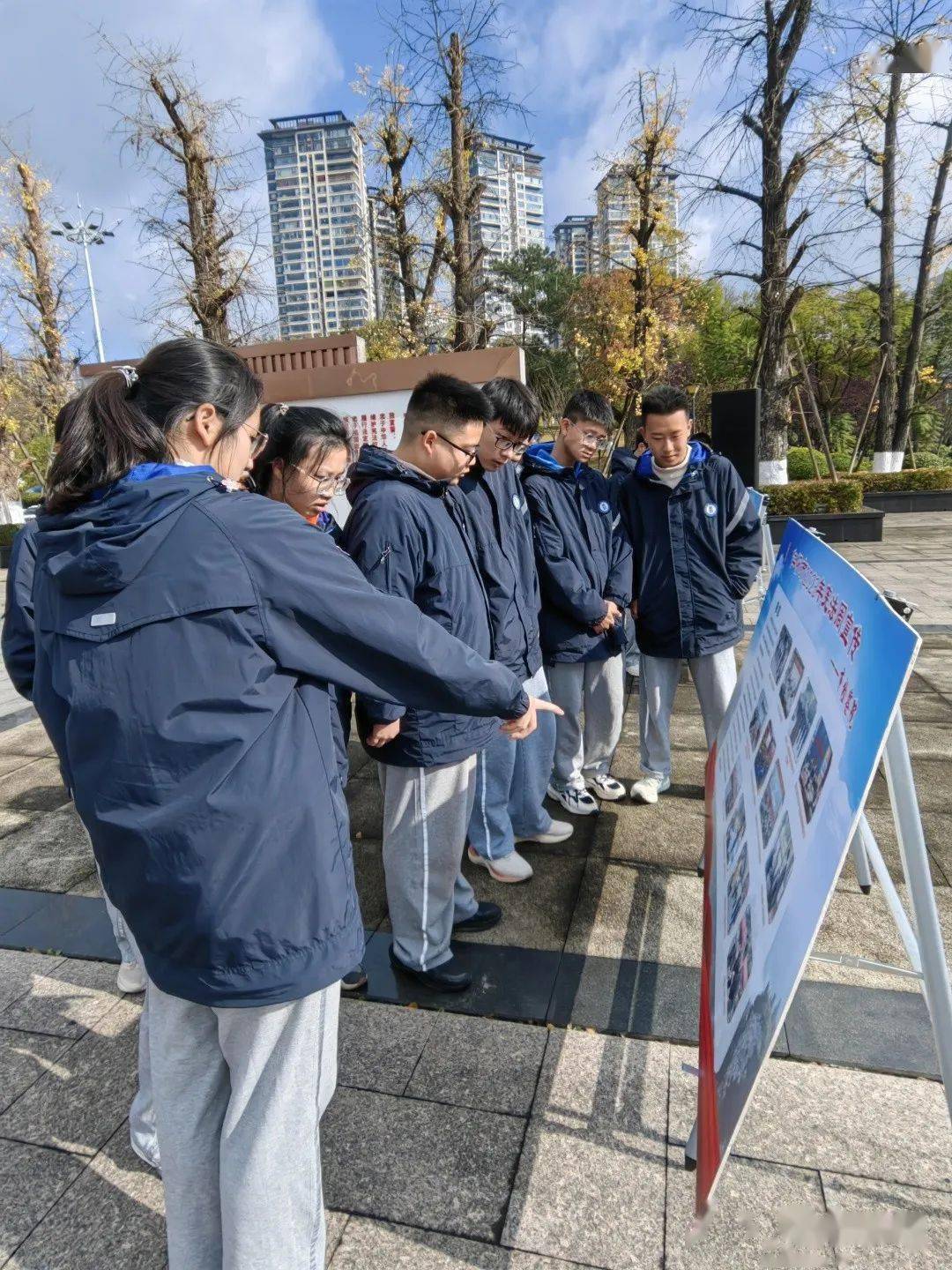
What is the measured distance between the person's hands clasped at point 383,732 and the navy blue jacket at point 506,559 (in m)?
0.57

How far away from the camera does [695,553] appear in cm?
329

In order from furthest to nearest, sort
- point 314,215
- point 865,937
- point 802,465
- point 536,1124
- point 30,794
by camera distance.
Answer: point 314,215, point 802,465, point 30,794, point 865,937, point 536,1124

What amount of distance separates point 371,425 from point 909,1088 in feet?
19.7

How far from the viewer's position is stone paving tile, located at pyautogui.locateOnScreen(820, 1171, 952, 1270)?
4.94ft

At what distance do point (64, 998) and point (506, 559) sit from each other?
6.63 ft

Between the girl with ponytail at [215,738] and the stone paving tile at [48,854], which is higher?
the girl with ponytail at [215,738]

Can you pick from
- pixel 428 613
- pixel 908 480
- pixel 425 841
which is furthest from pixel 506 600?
pixel 908 480

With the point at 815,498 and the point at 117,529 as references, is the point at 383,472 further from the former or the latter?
the point at 815,498

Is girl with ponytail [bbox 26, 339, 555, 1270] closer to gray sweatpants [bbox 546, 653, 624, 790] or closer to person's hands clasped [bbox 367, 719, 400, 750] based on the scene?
person's hands clasped [bbox 367, 719, 400, 750]

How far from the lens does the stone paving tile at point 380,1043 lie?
205 centimetres

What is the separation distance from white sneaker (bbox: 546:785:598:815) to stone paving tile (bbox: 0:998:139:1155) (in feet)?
6.34

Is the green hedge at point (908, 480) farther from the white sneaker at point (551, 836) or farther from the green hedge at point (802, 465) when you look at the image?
the white sneaker at point (551, 836)

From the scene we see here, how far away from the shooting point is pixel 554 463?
10.7 ft

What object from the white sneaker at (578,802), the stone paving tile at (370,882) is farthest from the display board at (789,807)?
the white sneaker at (578,802)
